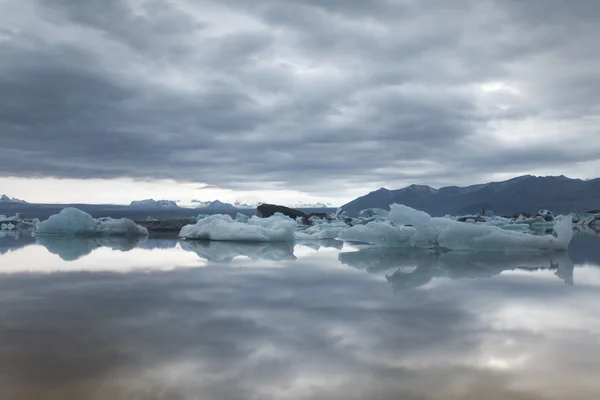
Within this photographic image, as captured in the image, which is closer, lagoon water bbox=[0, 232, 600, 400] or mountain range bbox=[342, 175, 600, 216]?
lagoon water bbox=[0, 232, 600, 400]

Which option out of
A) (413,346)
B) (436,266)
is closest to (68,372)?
(413,346)

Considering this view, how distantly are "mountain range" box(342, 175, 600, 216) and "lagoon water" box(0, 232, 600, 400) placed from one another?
238 feet

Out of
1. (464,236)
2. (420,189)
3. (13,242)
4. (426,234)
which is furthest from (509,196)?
(13,242)

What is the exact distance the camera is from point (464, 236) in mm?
13797

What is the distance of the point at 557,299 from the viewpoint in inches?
258

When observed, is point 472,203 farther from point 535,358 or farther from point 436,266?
point 535,358

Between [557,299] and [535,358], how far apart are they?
310 centimetres

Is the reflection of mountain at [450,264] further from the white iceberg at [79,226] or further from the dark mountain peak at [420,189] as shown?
the dark mountain peak at [420,189]

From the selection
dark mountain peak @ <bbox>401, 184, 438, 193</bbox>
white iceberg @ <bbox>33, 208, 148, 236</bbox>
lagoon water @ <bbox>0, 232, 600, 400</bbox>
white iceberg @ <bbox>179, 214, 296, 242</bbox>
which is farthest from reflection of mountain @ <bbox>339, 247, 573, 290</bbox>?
dark mountain peak @ <bbox>401, 184, 438, 193</bbox>

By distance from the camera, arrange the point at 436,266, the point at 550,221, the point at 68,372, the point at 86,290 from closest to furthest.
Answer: the point at 68,372, the point at 86,290, the point at 436,266, the point at 550,221

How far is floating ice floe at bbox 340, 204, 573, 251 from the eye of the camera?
13.5m

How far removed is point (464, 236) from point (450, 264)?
341cm

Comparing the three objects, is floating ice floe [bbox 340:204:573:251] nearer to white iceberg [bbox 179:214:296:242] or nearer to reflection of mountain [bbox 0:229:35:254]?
white iceberg [bbox 179:214:296:242]

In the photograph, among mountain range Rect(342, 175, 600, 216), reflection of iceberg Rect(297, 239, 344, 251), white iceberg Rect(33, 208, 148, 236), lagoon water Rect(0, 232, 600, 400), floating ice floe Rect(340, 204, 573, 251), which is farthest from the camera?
mountain range Rect(342, 175, 600, 216)
